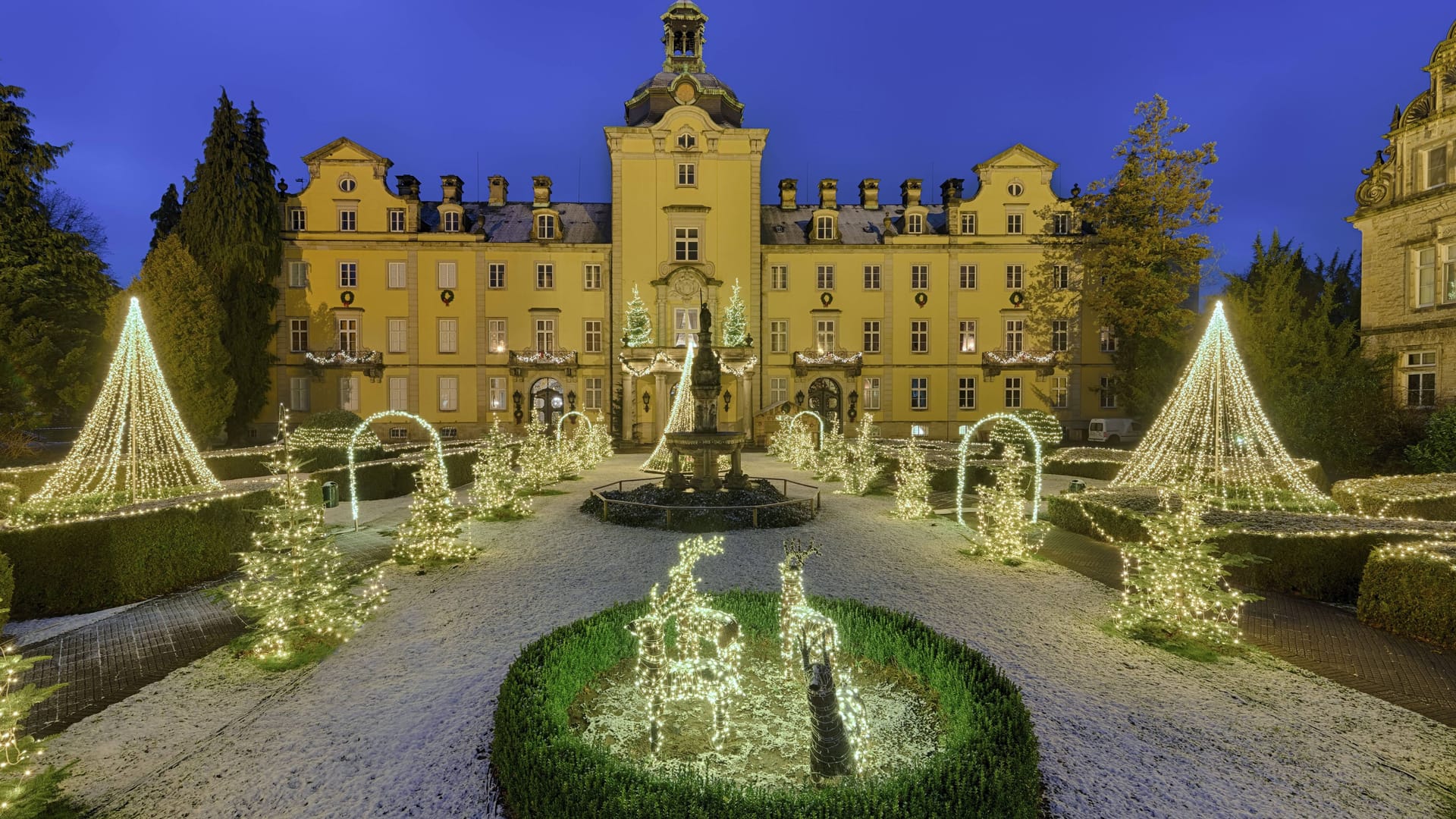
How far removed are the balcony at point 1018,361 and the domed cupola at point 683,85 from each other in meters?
19.7

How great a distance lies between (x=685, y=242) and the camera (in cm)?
3475

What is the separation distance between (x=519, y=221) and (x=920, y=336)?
79.3ft

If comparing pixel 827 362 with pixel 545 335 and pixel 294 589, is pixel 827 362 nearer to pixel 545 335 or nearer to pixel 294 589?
pixel 545 335

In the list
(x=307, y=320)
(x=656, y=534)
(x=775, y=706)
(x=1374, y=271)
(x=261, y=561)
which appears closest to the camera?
(x=775, y=706)

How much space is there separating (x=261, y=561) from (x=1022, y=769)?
7779mm

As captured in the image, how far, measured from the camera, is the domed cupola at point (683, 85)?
3425 cm

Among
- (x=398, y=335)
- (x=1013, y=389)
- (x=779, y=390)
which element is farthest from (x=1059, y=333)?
(x=398, y=335)

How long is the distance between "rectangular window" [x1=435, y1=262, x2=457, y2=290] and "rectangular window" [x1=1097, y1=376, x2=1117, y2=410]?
3660 centimetres

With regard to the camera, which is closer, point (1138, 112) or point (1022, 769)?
point (1022, 769)

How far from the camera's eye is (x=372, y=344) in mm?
34719

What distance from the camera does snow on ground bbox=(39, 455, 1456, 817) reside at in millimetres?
4852

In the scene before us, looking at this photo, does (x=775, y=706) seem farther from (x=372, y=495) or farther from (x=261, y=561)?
(x=372, y=495)

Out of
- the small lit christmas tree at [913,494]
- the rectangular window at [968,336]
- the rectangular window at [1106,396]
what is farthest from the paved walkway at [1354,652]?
the rectangular window at [1106,396]

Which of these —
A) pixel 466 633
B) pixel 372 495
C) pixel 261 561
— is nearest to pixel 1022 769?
pixel 466 633
